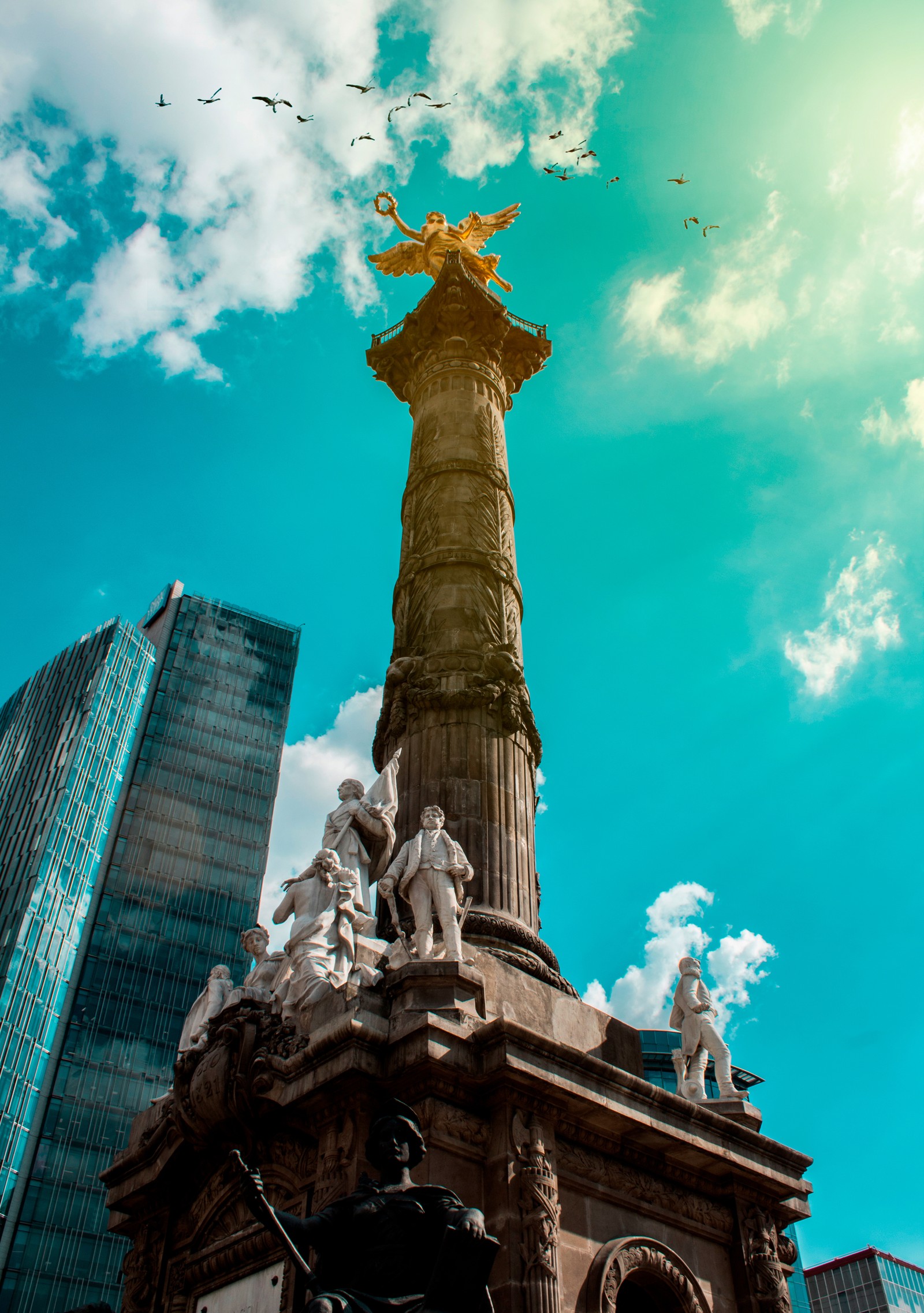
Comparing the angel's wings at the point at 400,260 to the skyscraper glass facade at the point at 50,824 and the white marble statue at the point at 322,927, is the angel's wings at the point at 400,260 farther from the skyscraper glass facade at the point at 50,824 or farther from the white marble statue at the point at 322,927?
the skyscraper glass facade at the point at 50,824

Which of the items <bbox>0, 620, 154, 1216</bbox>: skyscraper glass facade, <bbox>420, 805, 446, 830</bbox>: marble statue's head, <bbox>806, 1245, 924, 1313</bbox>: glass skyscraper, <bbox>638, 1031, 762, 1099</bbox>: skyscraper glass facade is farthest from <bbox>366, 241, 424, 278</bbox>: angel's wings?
<bbox>806, 1245, 924, 1313</bbox>: glass skyscraper

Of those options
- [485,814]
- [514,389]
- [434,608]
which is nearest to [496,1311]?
[485,814]

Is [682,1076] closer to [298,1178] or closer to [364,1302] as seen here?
[298,1178]

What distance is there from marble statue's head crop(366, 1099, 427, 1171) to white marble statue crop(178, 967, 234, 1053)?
6.91 meters

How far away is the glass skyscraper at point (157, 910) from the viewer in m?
48.2

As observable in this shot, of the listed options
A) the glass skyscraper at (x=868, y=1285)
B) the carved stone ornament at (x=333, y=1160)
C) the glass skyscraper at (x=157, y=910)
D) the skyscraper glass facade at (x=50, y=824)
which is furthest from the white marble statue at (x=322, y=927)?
the glass skyscraper at (x=868, y=1285)

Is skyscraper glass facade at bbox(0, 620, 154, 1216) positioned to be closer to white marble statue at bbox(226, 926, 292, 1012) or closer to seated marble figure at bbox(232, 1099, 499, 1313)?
white marble statue at bbox(226, 926, 292, 1012)

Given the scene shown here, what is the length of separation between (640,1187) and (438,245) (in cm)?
2088

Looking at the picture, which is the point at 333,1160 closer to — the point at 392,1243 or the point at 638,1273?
the point at 638,1273

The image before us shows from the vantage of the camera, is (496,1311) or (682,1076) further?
(682,1076)

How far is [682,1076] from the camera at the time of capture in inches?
570

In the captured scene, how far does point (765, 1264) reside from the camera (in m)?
12.9

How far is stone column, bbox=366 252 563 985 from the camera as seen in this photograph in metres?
15.7

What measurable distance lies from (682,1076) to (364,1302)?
30.2 ft
